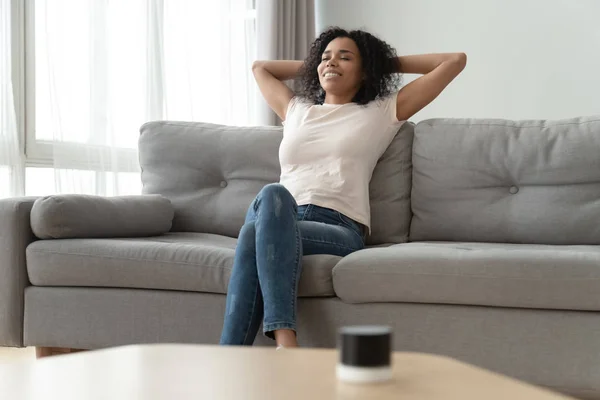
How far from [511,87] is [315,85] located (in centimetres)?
172

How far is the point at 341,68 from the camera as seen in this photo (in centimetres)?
263

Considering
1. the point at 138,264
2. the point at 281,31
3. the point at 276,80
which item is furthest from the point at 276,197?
the point at 281,31

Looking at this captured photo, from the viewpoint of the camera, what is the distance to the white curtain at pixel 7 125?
10.5ft

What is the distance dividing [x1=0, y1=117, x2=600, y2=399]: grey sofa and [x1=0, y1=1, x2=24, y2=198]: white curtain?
698 millimetres

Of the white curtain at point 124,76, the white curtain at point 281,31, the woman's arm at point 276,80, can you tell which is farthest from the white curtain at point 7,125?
the white curtain at point 281,31

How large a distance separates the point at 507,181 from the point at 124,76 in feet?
6.73

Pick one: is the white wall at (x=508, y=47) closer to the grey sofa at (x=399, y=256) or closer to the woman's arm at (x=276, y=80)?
the grey sofa at (x=399, y=256)

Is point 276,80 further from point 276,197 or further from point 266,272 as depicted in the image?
point 266,272

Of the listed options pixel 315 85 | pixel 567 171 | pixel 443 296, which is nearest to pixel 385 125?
pixel 315 85

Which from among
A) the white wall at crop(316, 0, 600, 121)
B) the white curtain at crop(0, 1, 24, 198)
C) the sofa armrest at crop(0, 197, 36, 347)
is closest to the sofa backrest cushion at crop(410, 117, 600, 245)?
the sofa armrest at crop(0, 197, 36, 347)

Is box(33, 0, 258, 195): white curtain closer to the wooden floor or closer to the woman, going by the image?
the wooden floor

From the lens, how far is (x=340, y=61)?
8.69ft

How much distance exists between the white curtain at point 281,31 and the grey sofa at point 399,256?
155 centimetres

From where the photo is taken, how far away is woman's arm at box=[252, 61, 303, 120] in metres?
2.78
